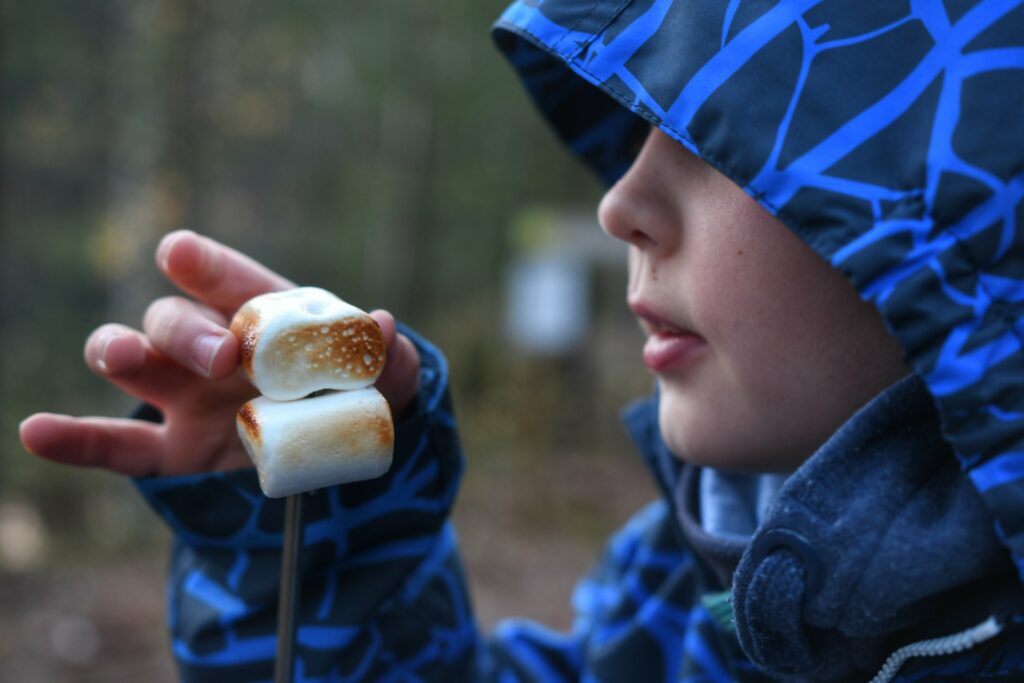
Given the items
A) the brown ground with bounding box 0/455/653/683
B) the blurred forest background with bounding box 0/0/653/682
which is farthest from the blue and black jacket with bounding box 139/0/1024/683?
the blurred forest background with bounding box 0/0/653/682

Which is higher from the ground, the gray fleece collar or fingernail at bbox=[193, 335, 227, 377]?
fingernail at bbox=[193, 335, 227, 377]

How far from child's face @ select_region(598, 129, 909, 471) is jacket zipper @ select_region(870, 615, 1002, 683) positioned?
0.25 metres

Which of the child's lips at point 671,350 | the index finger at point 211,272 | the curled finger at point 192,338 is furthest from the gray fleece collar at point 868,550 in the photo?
the index finger at point 211,272

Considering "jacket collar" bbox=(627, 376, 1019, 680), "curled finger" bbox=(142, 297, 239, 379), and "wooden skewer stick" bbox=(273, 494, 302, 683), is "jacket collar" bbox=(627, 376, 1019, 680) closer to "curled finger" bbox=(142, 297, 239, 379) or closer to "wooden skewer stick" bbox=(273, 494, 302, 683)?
"wooden skewer stick" bbox=(273, 494, 302, 683)

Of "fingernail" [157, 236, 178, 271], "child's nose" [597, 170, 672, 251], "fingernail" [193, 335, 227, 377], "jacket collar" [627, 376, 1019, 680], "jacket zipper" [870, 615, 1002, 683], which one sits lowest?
"jacket zipper" [870, 615, 1002, 683]

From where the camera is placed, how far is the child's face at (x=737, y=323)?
1.00 metres

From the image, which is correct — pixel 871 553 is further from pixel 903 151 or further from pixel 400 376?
pixel 400 376

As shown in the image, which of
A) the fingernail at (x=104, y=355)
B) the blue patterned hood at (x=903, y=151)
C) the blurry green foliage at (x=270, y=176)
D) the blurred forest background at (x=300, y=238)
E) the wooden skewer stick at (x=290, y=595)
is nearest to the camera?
the blue patterned hood at (x=903, y=151)

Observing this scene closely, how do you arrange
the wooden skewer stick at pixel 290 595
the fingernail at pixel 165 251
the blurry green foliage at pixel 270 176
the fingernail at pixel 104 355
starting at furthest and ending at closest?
the blurry green foliage at pixel 270 176 → the fingernail at pixel 165 251 → the fingernail at pixel 104 355 → the wooden skewer stick at pixel 290 595

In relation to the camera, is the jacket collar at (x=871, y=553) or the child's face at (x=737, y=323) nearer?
the jacket collar at (x=871, y=553)

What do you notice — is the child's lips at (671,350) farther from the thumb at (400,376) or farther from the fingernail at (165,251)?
the fingernail at (165,251)

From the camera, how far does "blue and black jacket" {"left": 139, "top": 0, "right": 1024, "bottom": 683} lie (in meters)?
Answer: 0.82

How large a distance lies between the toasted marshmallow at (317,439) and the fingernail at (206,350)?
0.27 ft

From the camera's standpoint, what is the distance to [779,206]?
0.90 m
